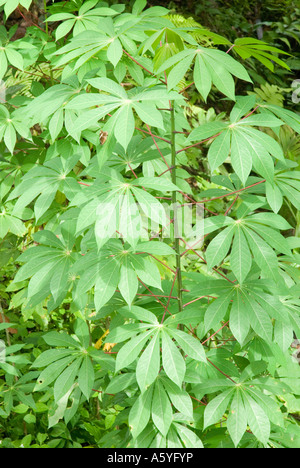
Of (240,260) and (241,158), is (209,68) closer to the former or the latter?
(241,158)

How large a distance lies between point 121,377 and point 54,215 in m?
0.62

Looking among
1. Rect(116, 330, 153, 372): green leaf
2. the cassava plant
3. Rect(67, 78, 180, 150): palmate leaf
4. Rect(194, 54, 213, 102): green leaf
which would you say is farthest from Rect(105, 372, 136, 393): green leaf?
Rect(194, 54, 213, 102): green leaf

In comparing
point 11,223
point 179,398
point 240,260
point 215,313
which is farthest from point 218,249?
point 11,223

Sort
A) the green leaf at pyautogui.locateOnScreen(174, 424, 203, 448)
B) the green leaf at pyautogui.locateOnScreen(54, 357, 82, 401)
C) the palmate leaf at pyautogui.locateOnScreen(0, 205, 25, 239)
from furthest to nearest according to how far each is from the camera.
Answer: the palmate leaf at pyautogui.locateOnScreen(0, 205, 25, 239) → the green leaf at pyautogui.locateOnScreen(54, 357, 82, 401) → the green leaf at pyautogui.locateOnScreen(174, 424, 203, 448)

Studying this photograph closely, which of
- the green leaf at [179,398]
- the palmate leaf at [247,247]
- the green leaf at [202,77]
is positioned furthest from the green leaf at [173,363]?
the green leaf at [202,77]

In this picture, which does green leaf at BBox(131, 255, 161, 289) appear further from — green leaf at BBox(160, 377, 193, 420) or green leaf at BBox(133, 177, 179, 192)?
green leaf at BBox(160, 377, 193, 420)

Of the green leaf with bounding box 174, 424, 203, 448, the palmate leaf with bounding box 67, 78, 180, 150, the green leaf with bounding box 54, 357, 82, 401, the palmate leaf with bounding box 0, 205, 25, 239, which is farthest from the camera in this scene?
the palmate leaf with bounding box 0, 205, 25, 239

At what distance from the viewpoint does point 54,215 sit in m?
1.67

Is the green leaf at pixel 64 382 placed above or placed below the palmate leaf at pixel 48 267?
below

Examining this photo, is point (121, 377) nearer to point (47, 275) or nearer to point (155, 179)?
point (47, 275)

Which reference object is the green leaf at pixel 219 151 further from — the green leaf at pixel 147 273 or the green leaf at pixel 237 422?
the green leaf at pixel 237 422

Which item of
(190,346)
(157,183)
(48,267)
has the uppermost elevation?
(157,183)

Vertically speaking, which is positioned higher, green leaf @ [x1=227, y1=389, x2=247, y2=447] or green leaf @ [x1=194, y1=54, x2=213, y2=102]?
green leaf @ [x1=194, y1=54, x2=213, y2=102]
